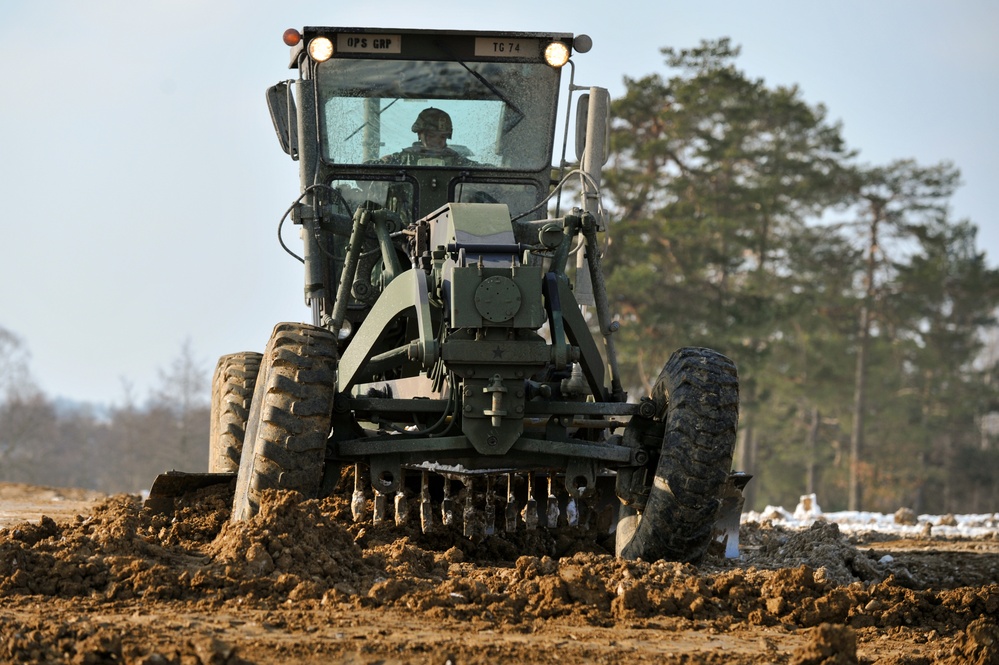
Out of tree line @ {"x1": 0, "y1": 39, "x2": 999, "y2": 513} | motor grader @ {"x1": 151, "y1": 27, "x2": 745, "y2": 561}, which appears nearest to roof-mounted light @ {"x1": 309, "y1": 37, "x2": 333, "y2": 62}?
motor grader @ {"x1": 151, "y1": 27, "x2": 745, "y2": 561}

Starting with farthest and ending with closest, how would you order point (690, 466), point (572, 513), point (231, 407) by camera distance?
1. point (231, 407)
2. point (572, 513)
3. point (690, 466)

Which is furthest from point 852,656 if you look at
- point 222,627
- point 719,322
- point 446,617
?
point 719,322

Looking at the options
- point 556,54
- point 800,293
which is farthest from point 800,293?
point 556,54

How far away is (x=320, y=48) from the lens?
9.10 metres

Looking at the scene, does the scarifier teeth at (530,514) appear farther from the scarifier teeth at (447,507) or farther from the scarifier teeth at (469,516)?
the scarifier teeth at (447,507)

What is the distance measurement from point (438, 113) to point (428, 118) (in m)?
0.08

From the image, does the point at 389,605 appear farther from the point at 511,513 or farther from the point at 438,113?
the point at 438,113

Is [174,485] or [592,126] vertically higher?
[592,126]

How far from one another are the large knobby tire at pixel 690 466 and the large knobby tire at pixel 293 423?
6.15 feet

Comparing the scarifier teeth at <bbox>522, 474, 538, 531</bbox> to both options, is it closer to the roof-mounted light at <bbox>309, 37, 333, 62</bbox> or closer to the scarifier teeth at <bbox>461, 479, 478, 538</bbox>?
the scarifier teeth at <bbox>461, 479, 478, 538</bbox>

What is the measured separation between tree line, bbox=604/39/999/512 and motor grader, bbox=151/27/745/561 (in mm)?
19858

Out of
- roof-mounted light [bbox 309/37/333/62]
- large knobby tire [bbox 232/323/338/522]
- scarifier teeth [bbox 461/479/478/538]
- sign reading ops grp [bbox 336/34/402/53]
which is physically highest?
sign reading ops grp [bbox 336/34/402/53]

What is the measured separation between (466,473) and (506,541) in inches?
34.9

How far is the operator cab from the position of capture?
931cm
